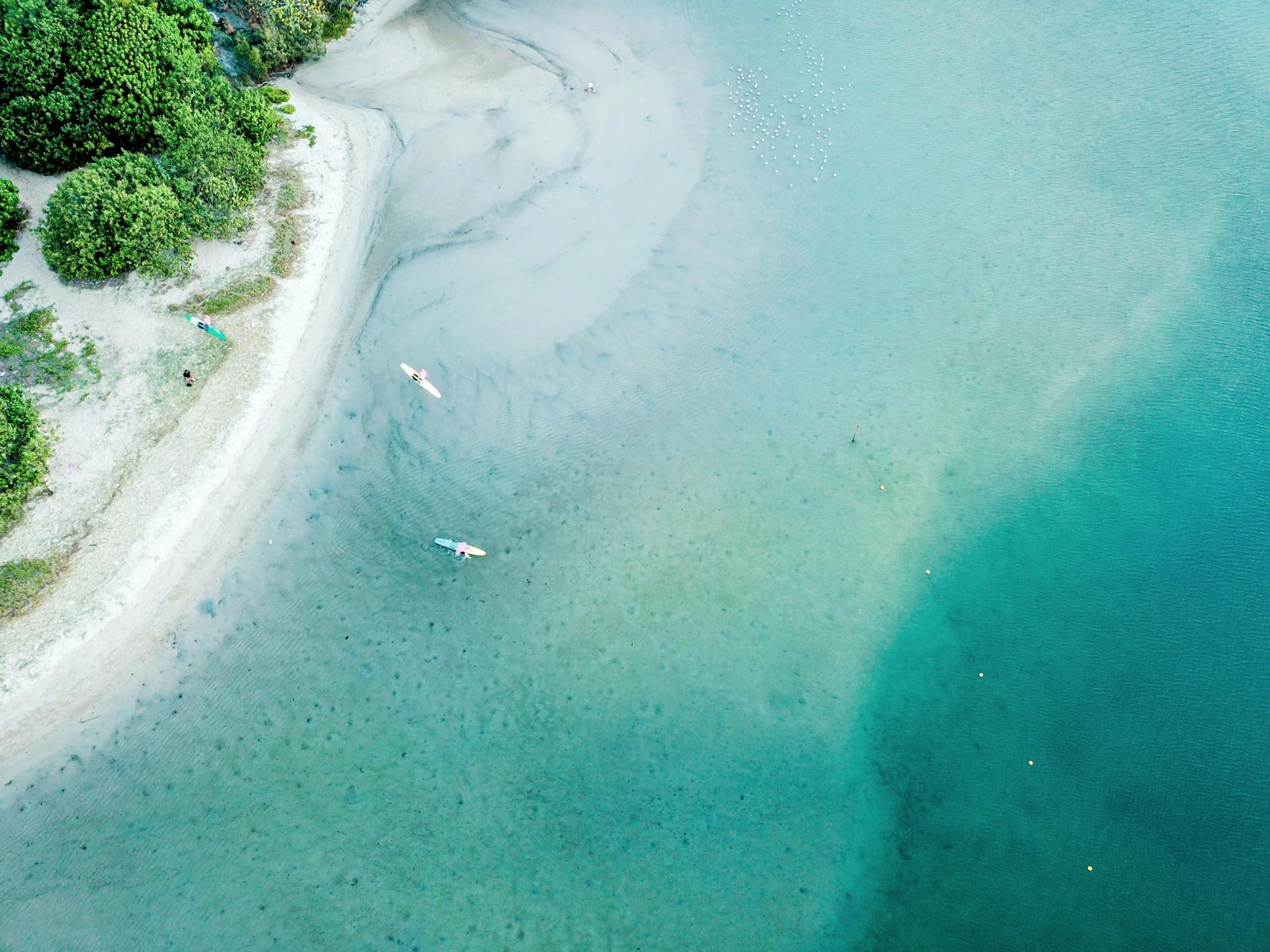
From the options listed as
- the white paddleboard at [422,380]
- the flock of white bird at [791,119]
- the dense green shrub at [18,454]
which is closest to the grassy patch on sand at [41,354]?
the dense green shrub at [18,454]

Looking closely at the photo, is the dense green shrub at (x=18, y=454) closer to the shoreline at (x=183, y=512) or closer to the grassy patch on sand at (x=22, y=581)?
the grassy patch on sand at (x=22, y=581)

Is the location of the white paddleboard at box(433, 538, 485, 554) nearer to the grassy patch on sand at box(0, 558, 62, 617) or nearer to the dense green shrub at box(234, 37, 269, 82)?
the grassy patch on sand at box(0, 558, 62, 617)

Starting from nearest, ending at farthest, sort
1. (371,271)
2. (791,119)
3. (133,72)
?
(133,72), (371,271), (791,119)

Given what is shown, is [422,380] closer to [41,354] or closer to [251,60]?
[41,354]

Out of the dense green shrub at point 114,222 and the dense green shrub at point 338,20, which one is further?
the dense green shrub at point 338,20

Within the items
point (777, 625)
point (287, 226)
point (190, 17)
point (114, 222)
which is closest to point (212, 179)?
point (287, 226)

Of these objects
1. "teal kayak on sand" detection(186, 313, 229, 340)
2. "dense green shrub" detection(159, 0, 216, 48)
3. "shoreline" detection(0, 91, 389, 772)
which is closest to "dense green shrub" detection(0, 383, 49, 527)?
"shoreline" detection(0, 91, 389, 772)
